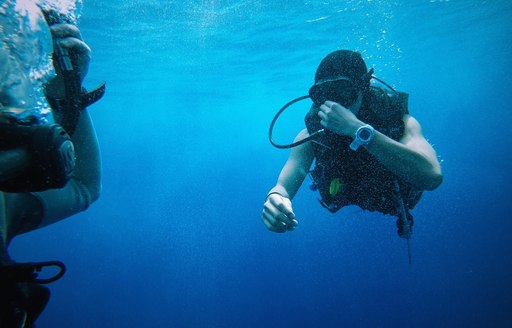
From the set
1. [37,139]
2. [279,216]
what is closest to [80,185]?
[37,139]

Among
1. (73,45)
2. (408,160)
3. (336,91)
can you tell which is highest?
(73,45)

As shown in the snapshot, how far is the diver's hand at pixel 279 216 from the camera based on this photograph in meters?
2.22

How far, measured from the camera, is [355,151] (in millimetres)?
3172

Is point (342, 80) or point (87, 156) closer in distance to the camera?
point (87, 156)

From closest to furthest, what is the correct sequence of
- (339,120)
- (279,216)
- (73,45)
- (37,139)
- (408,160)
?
(37,139) → (73,45) → (279,216) → (408,160) → (339,120)

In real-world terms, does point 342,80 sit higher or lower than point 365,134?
higher

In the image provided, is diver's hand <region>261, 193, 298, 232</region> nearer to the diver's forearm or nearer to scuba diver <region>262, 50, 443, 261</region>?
scuba diver <region>262, 50, 443, 261</region>

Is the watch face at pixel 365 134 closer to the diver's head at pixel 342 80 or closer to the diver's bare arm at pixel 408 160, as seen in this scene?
the diver's bare arm at pixel 408 160

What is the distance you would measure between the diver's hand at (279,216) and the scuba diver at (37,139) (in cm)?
149

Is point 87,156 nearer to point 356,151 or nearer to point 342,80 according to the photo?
point 342,80

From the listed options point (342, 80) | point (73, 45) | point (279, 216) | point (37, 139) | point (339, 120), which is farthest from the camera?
point (342, 80)

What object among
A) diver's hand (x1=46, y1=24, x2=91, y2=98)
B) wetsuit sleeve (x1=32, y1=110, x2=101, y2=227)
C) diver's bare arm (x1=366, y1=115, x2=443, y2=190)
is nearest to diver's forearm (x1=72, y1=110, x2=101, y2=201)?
wetsuit sleeve (x1=32, y1=110, x2=101, y2=227)

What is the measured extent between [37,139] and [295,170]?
8.56ft

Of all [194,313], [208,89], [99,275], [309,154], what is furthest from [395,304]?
[99,275]
